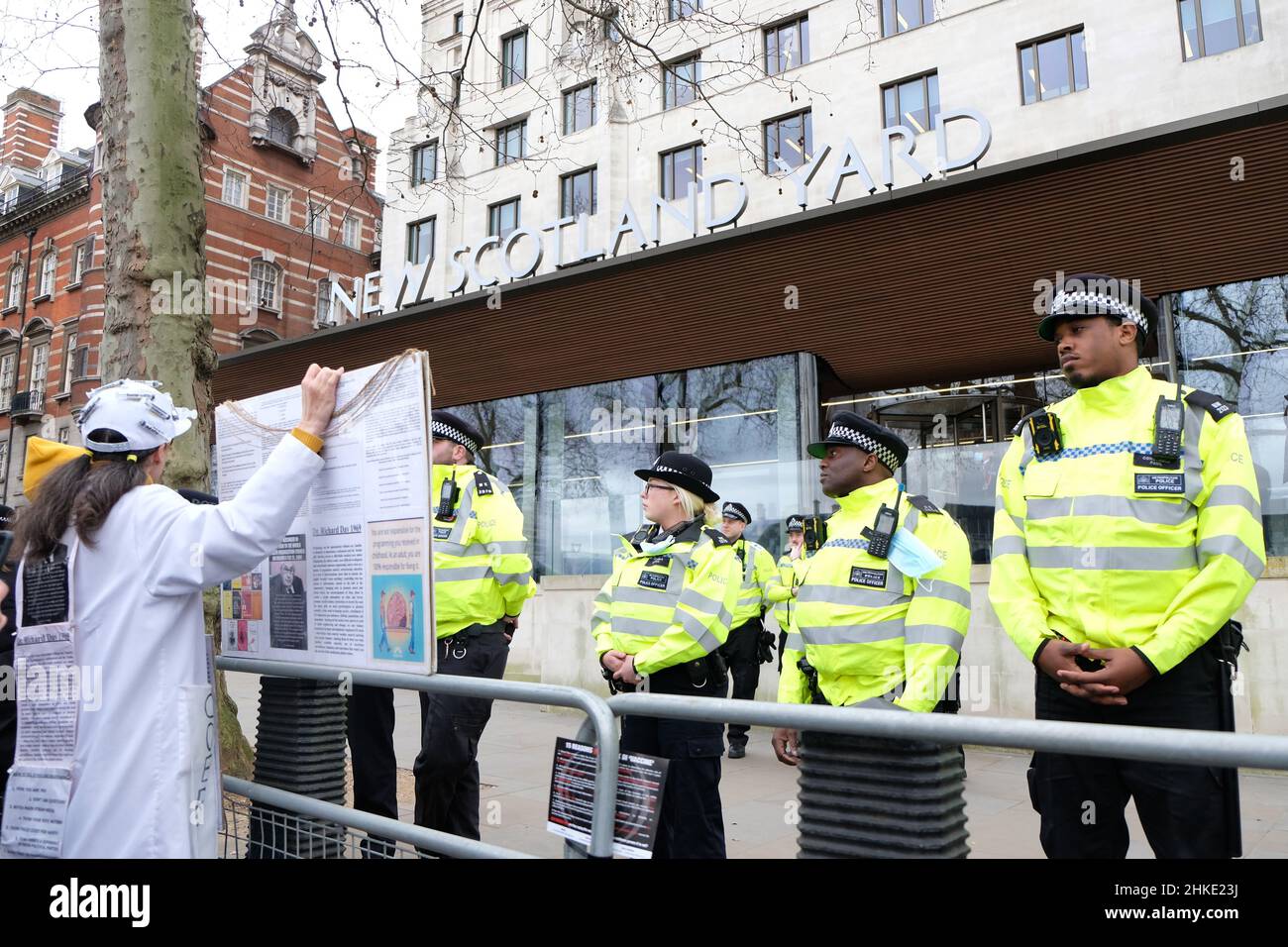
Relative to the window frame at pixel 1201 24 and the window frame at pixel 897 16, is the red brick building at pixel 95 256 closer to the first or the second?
the window frame at pixel 897 16

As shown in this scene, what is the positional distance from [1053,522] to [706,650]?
5.76 feet

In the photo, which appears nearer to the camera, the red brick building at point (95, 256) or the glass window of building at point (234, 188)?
the red brick building at point (95, 256)

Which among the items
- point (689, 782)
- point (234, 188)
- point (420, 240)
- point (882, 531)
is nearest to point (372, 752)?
point (689, 782)

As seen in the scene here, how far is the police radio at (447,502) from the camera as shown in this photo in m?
4.84

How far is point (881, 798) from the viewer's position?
1945 mm

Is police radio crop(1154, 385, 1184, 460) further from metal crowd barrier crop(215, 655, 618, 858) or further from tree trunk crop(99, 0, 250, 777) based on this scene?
tree trunk crop(99, 0, 250, 777)

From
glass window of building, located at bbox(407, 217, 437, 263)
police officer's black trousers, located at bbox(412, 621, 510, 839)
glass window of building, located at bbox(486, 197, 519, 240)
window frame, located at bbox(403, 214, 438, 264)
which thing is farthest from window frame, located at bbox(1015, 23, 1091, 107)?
police officer's black trousers, located at bbox(412, 621, 510, 839)

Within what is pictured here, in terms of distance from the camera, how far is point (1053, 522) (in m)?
2.87

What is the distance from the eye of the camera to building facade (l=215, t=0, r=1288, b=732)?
8695 mm

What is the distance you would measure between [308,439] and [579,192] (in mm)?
20159

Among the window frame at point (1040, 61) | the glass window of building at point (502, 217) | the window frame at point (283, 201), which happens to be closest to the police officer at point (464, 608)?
the window frame at point (1040, 61)

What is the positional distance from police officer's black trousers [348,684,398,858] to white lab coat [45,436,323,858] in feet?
7.02

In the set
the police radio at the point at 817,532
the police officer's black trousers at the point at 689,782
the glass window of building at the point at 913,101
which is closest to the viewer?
the police officer's black trousers at the point at 689,782
